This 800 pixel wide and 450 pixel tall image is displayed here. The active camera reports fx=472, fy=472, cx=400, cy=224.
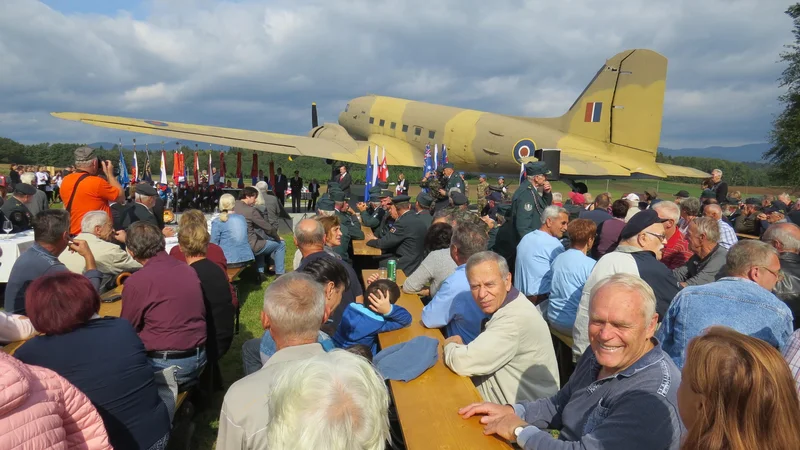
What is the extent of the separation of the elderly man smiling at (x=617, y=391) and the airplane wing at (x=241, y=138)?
54.5 feet

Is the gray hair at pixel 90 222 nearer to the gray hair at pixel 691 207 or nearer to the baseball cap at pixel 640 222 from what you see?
the baseball cap at pixel 640 222

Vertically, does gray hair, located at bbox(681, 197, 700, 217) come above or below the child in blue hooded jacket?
above

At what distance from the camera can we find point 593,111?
16.6m

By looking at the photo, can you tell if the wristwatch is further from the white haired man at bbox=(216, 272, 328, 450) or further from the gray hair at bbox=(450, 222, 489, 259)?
the gray hair at bbox=(450, 222, 489, 259)

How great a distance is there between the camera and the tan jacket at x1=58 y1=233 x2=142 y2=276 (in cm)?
461

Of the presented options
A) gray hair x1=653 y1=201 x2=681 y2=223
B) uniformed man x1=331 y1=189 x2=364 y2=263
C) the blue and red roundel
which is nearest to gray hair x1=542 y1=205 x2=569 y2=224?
gray hair x1=653 y1=201 x2=681 y2=223

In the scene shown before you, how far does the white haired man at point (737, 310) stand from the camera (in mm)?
2762

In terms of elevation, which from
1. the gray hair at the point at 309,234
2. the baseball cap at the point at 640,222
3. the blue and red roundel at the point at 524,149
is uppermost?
the blue and red roundel at the point at 524,149

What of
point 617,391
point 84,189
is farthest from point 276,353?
point 84,189

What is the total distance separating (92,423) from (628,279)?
7.94 feet

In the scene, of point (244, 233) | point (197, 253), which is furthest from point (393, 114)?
point (197, 253)

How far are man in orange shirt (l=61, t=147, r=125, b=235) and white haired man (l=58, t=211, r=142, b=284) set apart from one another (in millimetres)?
982

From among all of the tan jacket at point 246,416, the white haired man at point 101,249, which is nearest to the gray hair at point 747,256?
the tan jacket at point 246,416

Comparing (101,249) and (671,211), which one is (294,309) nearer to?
(101,249)
